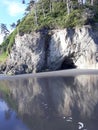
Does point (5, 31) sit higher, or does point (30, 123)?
point (5, 31)

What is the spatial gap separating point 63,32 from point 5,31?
93115 millimetres

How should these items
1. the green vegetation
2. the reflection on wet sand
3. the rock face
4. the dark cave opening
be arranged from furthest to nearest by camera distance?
the dark cave opening
the green vegetation
the rock face
the reflection on wet sand

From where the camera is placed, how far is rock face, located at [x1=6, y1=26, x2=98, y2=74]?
64.9 m

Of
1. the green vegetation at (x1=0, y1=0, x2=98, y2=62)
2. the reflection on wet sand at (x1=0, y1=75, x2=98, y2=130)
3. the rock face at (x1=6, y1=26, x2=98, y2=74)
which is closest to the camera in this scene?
the reflection on wet sand at (x1=0, y1=75, x2=98, y2=130)

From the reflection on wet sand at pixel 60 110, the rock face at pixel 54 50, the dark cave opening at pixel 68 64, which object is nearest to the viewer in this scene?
the reflection on wet sand at pixel 60 110

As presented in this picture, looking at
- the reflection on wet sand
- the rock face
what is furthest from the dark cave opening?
the reflection on wet sand

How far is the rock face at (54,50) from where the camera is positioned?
213 ft

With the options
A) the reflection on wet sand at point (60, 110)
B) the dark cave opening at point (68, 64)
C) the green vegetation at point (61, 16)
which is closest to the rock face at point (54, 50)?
the dark cave opening at point (68, 64)

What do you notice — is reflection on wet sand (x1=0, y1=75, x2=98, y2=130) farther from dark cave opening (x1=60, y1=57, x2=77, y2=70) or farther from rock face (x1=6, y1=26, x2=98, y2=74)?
dark cave opening (x1=60, y1=57, x2=77, y2=70)

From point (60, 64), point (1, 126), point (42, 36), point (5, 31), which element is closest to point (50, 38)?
point (42, 36)

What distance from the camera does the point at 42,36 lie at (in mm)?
71375

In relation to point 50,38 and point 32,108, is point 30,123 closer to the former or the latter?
point 32,108

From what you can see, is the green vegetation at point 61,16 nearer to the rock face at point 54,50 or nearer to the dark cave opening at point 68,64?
the rock face at point 54,50

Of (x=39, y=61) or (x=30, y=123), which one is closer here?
(x=30, y=123)
